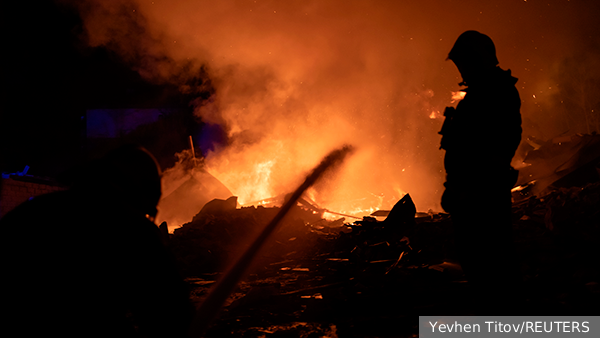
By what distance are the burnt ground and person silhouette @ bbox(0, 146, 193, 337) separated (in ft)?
6.08

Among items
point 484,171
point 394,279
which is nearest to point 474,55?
point 484,171

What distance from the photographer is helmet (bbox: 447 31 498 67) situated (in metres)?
2.46

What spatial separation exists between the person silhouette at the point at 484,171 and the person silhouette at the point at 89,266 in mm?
1987

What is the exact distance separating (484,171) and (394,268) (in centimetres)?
239

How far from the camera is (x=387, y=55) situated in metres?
15.0

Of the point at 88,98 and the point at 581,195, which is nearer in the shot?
the point at 581,195

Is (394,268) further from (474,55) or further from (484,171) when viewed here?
(474,55)

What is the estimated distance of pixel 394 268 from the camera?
4246mm

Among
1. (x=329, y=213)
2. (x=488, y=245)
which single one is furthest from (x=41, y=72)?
(x=488, y=245)

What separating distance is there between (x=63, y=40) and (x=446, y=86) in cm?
1820

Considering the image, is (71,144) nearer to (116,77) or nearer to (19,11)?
(116,77)

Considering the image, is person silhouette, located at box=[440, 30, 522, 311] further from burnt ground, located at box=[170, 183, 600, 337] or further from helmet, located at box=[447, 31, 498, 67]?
burnt ground, located at box=[170, 183, 600, 337]

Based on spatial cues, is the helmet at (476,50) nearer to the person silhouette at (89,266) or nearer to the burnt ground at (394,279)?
the burnt ground at (394,279)

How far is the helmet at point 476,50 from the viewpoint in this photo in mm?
2461
